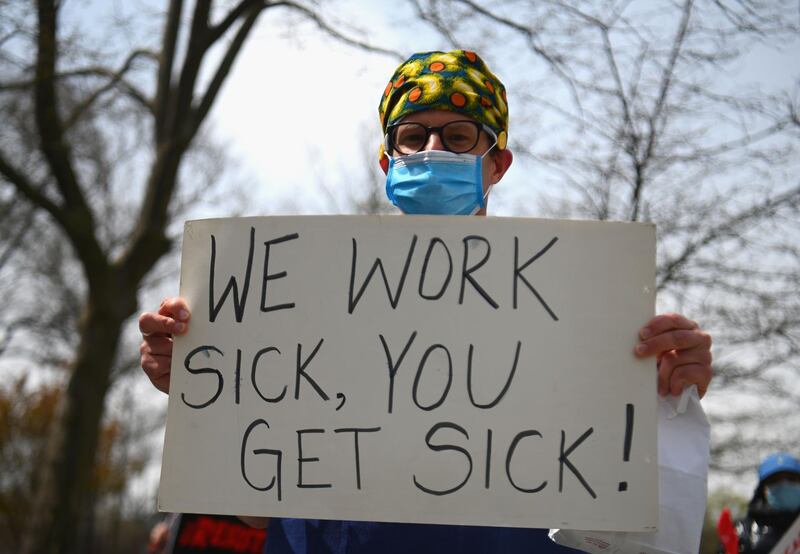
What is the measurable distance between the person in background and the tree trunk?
5.22m

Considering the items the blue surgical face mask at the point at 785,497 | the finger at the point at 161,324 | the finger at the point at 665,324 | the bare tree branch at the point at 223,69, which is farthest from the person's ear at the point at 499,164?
the bare tree branch at the point at 223,69

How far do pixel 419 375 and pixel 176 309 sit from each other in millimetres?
526

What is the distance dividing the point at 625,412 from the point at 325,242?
690 millimetres

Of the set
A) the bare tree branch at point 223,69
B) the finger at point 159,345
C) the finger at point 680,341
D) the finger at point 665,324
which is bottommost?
the finger at point 159,345

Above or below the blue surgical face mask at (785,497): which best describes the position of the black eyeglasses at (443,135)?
above

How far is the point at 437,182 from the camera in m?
1.97

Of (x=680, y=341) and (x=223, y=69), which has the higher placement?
(x=223, y=69)

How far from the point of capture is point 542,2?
23.1 ft

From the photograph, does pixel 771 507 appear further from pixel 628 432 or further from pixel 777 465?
pixel 628 432

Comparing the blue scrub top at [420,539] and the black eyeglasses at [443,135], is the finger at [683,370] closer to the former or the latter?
the blue scrub top at [420,539]

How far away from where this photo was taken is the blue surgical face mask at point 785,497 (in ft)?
14.9

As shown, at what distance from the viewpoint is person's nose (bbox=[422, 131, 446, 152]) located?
200 cm

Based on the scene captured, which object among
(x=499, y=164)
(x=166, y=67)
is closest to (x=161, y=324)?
(x=499, y=164)

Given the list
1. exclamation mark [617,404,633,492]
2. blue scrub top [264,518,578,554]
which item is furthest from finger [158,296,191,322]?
exclamation mark [617,404,633,492]
